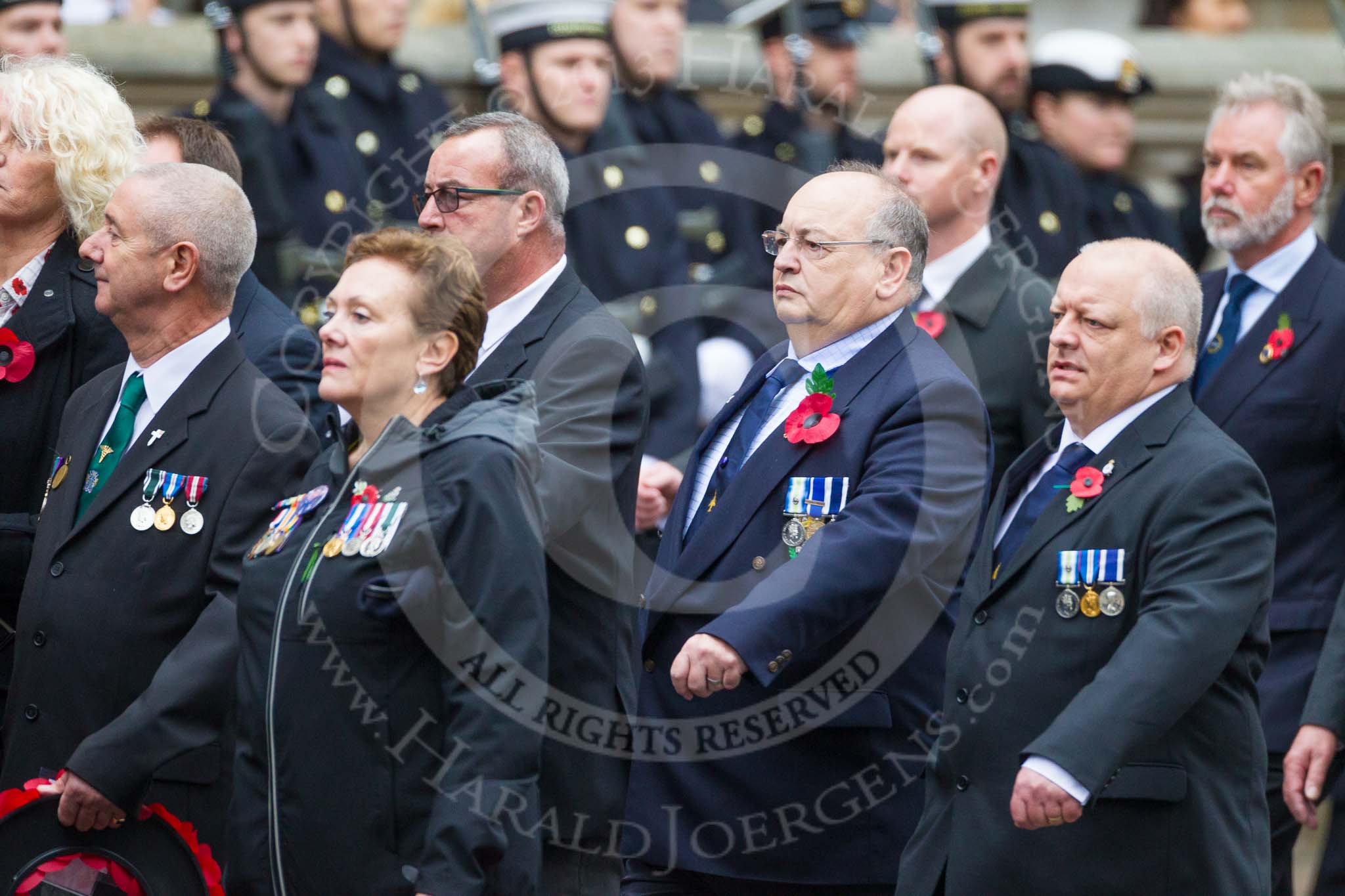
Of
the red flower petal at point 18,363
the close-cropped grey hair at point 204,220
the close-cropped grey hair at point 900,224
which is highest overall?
the close-cropped grey hair at point 900,224

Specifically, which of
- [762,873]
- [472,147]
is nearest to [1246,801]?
[762,873]

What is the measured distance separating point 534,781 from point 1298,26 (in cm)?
904

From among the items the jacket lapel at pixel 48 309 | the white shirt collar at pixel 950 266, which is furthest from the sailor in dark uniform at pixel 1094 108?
the jacket lapel at pixel 48 309

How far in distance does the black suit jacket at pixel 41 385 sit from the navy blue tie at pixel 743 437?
1.59 meters

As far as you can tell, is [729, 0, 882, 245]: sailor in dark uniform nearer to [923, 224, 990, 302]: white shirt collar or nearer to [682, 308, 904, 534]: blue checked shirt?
[923, 224, 990, 302]: white shirt collar

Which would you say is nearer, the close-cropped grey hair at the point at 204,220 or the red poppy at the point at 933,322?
the close-cropped grey hair at the point at 204,220

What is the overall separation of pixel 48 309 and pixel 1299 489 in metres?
3.16

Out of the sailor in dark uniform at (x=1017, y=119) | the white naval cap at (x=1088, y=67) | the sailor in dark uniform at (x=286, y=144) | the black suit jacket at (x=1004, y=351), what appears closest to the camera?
the black suit jacket at (x=1004, y=351)

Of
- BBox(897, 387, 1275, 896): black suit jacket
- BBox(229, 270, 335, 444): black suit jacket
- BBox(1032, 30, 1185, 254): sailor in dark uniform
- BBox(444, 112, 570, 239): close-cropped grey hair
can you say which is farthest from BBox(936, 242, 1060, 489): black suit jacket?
BBox(1032, 30, 1185, 254): sailor in dark uniform

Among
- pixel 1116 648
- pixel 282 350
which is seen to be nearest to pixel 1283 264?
Answer: pixel 1116 648

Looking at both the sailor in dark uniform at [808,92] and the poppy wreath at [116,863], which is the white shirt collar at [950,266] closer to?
the sailor in dark uniform at [808,92]

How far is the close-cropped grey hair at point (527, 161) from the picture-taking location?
4.79 metres

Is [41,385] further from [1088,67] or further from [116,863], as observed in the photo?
[1088,67]

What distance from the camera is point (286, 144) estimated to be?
684 cm
